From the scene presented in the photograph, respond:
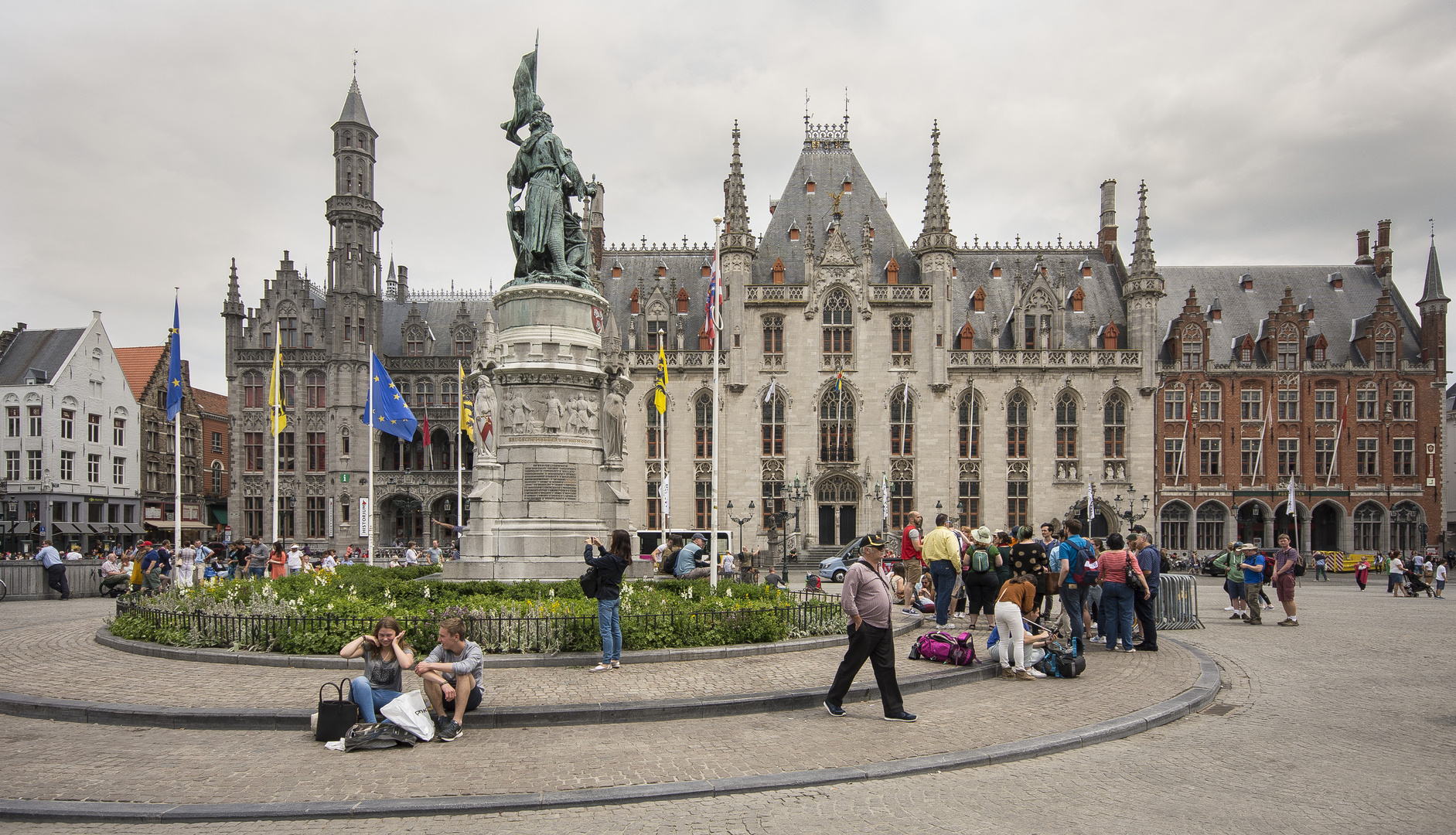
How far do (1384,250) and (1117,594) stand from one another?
5080cm

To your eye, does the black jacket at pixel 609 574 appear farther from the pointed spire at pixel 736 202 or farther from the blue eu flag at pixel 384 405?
the pointed spire at pixel 736 202

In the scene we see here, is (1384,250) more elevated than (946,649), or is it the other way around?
(1384,250)

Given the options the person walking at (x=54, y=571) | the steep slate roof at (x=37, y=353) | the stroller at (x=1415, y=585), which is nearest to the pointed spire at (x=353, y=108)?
the steep slate roof at (x=37, y=353)

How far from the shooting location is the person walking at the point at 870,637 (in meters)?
9.34

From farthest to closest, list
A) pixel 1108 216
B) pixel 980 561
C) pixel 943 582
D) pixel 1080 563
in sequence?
1. pixel 1108 216
2. pixel 943 582
3. pixel 980 561
4. pixel 1080 563

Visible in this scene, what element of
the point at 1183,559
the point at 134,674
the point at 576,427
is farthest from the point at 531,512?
the point at 1183,559

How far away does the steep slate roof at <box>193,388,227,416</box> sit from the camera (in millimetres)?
66375

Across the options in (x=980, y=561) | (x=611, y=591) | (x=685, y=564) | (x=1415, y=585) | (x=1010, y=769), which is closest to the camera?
(x=1010, y=769)

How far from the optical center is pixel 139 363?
Answer: 58.6 meters

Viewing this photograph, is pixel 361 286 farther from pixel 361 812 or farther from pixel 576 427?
pixel 361 812

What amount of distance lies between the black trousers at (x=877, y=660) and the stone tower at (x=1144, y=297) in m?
43.5

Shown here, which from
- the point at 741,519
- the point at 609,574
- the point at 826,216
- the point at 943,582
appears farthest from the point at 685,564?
the point at 826,216

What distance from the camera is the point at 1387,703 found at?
422 inches

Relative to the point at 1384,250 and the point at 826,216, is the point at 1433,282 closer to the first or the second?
the point at 1384,250
